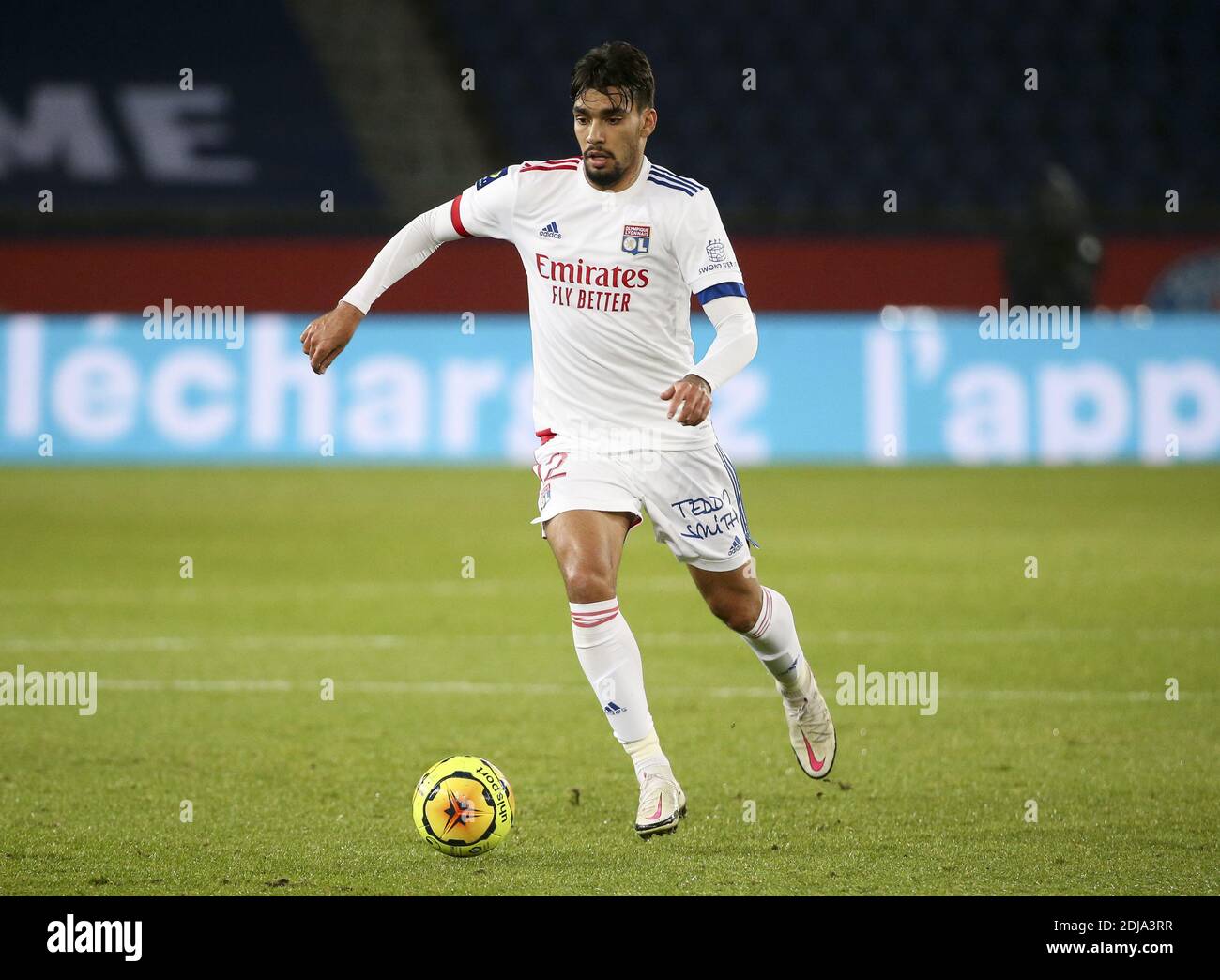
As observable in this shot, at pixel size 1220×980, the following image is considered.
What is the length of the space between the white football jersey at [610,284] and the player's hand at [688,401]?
49cm

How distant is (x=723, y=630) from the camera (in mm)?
8773

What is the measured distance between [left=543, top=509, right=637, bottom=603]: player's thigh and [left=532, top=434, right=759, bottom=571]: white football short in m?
0.03

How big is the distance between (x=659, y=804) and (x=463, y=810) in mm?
558

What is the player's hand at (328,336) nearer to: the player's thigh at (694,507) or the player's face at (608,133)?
the player's face at (608,133)

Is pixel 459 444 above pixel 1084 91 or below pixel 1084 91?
below

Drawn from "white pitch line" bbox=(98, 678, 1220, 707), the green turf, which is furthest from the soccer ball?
"white pitch line" bbox=(98, 678, 1220, 707)

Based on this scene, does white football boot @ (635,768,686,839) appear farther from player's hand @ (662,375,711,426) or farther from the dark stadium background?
the dark stadium background

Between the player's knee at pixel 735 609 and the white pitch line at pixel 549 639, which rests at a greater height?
the player's knee at pixel 735 609

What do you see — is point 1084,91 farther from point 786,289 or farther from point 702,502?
point 702,502

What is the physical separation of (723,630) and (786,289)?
11300 millimetres

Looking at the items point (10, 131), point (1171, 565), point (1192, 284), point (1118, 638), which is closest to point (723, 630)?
point (1118, 638)

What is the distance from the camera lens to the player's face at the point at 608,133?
506 centimetres

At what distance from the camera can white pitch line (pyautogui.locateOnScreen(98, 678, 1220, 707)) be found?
7.07m

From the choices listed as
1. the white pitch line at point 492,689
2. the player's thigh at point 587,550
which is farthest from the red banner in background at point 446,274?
the player's thigh at point 587,550
